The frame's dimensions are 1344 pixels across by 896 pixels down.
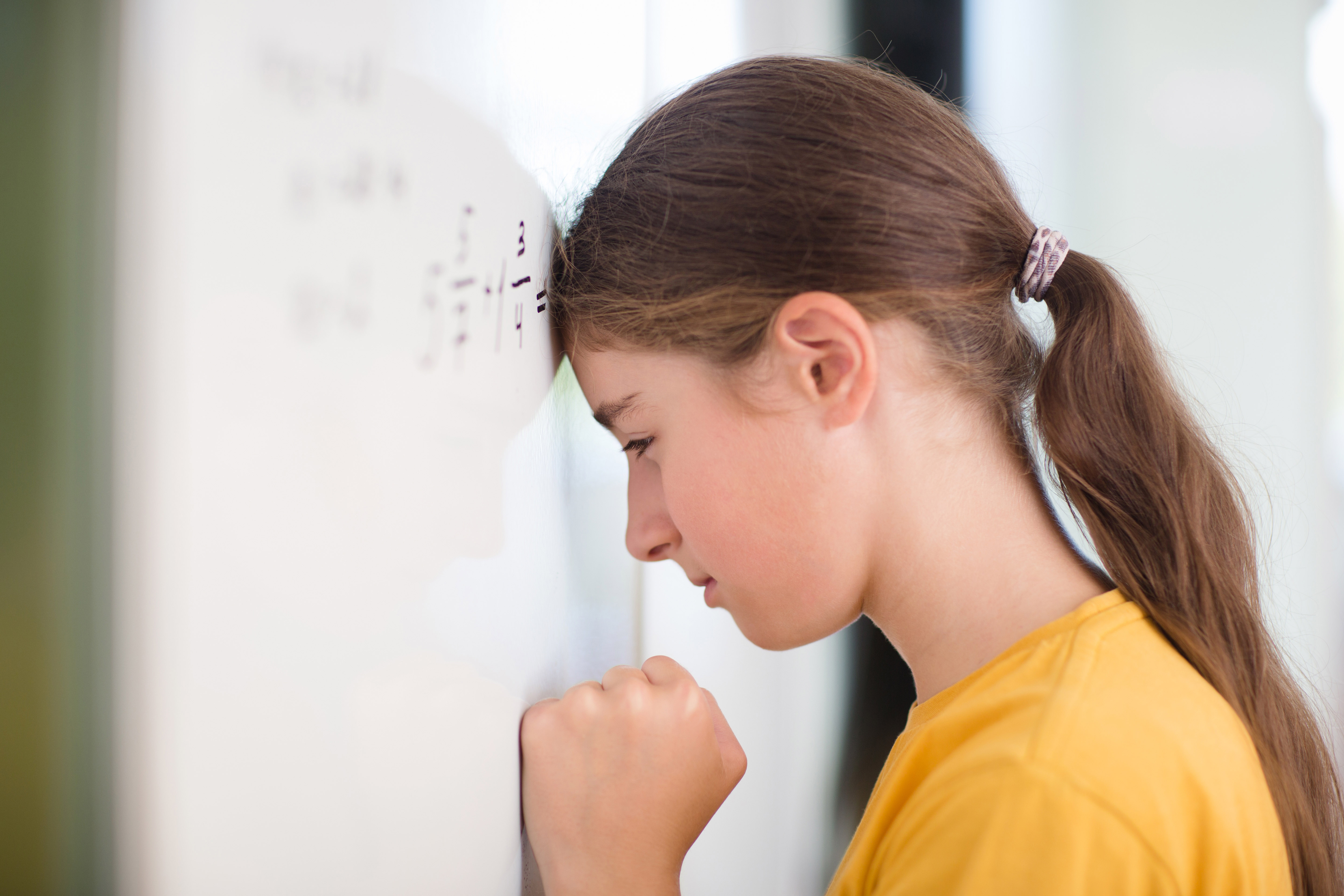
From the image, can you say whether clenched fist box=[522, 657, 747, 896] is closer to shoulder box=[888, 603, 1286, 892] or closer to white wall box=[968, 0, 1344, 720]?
shoulder box=[888, 603, 1286, 892]

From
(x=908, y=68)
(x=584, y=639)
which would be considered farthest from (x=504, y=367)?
(x=908, y=68)

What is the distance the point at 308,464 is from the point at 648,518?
33cm

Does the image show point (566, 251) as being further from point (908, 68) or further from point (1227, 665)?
point (908, 68)

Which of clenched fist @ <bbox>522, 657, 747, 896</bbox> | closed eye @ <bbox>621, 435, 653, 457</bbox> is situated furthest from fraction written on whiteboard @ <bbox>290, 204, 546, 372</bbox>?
clenched fist @ <bbox>522, 657, 747, 896</bbox>

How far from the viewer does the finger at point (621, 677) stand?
0.56 meters

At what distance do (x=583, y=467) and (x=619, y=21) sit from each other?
0.35m

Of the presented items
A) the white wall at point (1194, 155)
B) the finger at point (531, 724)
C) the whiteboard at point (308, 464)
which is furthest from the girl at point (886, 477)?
the white wall at point (1194, 155)

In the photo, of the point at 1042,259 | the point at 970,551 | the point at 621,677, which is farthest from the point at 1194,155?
the point at 621,677

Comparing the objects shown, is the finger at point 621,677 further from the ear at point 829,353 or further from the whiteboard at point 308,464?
the ear at point 829,353

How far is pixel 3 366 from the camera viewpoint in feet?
0.80

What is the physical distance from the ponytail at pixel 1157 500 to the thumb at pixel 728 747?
29cm

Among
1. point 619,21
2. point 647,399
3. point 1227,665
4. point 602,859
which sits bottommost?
point 602,859

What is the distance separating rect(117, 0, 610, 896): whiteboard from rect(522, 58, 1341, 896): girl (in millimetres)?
107

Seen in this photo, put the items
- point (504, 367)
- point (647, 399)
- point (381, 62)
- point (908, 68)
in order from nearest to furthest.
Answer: point (381, 62), point (504, 367), point (647, 399), point (908, 68)
